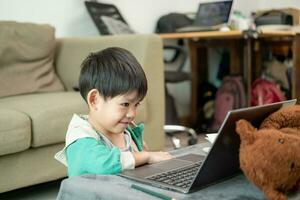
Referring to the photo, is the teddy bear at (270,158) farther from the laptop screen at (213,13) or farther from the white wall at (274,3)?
the white wall at (274,3)

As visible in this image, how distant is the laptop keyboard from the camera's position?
89cm

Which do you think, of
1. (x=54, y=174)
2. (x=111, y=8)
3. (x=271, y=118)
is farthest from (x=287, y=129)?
(x=111, y=8)

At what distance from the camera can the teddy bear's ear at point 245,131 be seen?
792mm

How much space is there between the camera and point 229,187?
0.88m

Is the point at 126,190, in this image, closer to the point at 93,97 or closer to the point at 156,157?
the point at 156,157

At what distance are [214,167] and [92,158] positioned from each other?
0.96 ft

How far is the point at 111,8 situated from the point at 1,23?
3.22ft

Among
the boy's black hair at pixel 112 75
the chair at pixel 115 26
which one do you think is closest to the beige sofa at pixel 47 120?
the chair at pixel 115 26

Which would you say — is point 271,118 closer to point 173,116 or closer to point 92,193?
point 92,193

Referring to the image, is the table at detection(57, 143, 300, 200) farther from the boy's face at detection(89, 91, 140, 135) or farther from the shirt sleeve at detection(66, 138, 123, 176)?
the boy's face at detection(89, 91, 140, 135)

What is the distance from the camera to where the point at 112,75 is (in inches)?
45.4

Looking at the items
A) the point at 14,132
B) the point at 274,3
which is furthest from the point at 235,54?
the point at 14,132

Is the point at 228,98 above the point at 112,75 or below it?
below

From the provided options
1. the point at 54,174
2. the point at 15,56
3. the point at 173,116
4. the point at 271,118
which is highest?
the point at 271,118
